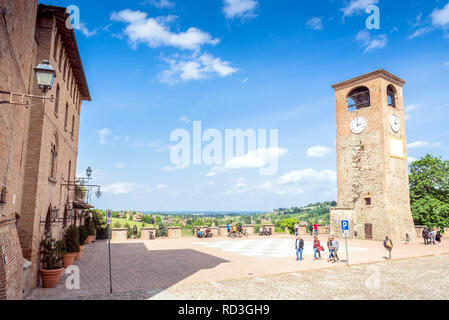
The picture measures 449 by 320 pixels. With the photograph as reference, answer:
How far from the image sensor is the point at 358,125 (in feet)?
107

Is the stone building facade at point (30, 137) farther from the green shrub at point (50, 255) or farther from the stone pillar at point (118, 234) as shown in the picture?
the stone pillar at point (118, 234)

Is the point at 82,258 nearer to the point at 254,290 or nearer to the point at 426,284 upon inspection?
the point at 254,290

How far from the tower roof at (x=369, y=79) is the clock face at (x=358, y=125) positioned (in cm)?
390

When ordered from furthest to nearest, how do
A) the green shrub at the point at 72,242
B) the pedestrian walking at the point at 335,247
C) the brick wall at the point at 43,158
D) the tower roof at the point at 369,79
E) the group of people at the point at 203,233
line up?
the group of people at the point at 203,233 < the tower roof at the point at 369,79 < the pedestrian walking at the point at 335,247 < the green shrub at the point at 72,242 < the brick wall at the point at 43,158

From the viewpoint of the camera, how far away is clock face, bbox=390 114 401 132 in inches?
1239

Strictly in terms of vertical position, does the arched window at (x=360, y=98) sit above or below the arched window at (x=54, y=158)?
above

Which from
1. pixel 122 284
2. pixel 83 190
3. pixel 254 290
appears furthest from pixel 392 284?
pixel 83 190

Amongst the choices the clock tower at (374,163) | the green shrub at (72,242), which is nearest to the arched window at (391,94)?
the clock tower at (374,163)

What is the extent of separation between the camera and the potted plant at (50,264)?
10.6m

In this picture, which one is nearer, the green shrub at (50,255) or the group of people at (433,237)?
the green shrub at (50,255)

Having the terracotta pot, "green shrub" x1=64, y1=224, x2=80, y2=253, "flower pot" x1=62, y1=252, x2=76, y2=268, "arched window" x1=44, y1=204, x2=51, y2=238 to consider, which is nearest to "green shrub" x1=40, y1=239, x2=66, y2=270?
the terracotta pot

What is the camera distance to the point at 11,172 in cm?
846

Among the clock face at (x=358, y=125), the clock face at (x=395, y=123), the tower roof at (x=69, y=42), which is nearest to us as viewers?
the tower roof at (x=69, y=42)
